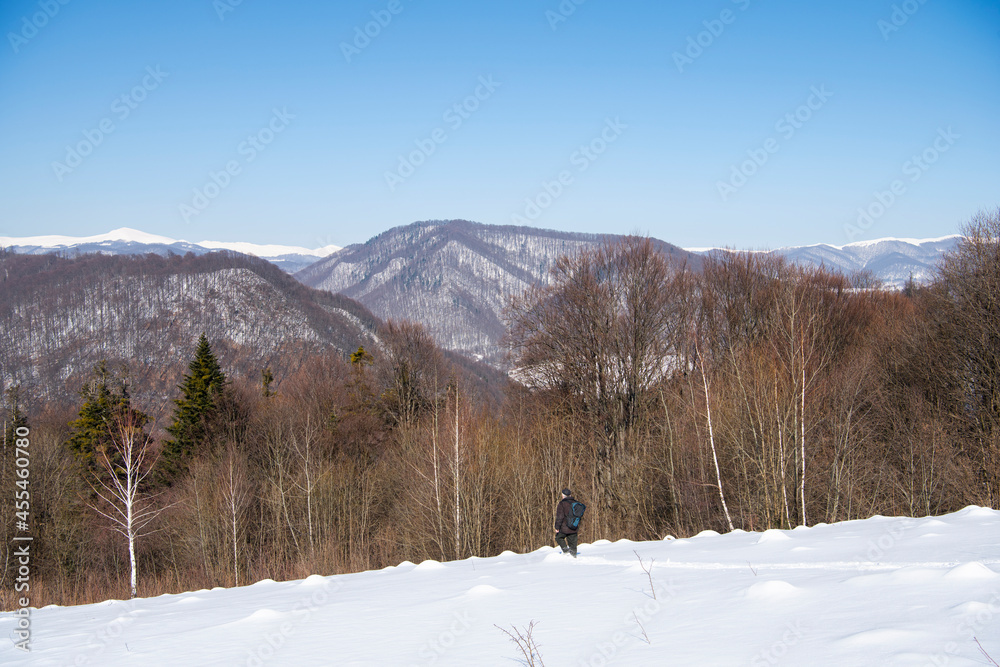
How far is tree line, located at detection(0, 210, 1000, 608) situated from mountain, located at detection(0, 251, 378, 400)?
106181 mm

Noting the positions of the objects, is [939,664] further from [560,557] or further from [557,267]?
[557,267]

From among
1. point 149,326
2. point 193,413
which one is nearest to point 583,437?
point 193,413

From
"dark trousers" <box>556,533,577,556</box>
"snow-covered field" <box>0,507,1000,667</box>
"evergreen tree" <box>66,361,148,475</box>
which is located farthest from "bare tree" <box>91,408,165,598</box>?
"dark trousers" <box>556,533,577,556</box>

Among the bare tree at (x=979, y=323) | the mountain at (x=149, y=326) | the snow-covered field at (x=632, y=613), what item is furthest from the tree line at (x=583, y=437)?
the mountain at (x=149, y=326)

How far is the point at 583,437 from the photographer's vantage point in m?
32.6

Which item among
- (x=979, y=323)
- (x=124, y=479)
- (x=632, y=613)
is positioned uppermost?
(x=979, y=323)

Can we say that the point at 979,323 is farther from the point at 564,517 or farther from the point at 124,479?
the point at 124,479

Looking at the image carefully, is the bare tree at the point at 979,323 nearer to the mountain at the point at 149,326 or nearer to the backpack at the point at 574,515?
the backpack at the point at 574,515

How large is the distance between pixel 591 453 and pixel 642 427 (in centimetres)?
285

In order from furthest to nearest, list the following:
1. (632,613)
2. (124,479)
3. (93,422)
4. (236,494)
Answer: (93,422) → (124,479) → (236,494) → (632,613)

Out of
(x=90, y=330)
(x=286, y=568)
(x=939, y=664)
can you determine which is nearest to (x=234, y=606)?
(x=939, y=664)

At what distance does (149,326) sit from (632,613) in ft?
642

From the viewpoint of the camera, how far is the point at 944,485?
2358 cm

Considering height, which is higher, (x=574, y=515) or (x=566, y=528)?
(x=574, y=515)
